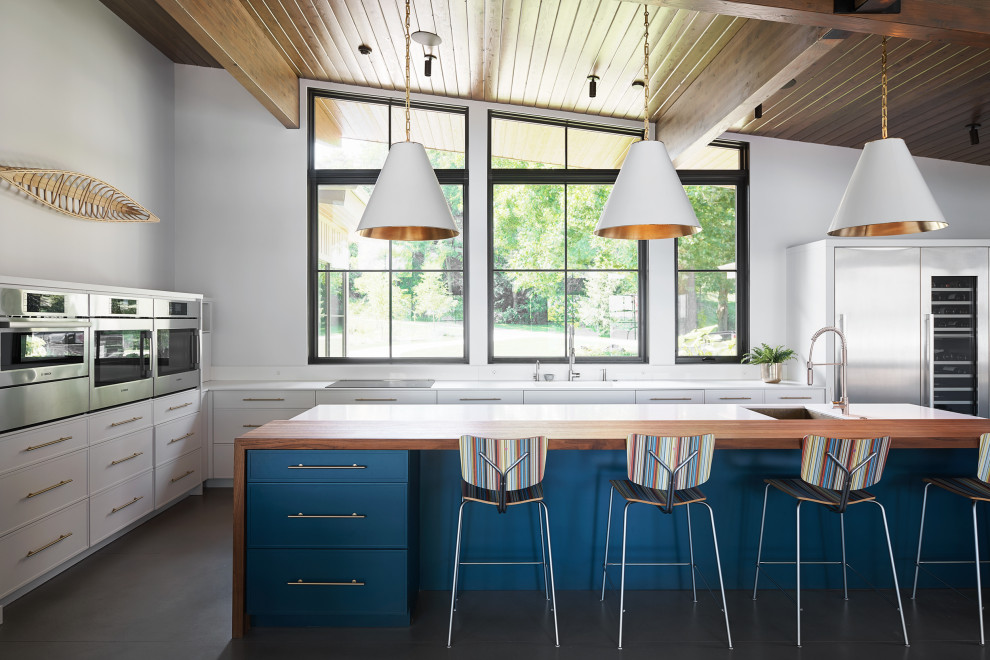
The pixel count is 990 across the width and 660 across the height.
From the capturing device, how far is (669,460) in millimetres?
2281

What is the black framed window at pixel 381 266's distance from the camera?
512 centimetres

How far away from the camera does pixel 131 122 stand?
442 centimetres

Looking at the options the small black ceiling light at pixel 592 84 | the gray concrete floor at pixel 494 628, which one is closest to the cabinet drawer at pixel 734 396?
the gray concrete floor at pixel 494 628

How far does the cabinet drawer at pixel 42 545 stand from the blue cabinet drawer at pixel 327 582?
124cm

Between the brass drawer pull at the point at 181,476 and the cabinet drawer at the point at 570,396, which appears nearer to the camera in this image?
the brass drawer pull at the point at 181,476

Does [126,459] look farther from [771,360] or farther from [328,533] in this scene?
[771,360]

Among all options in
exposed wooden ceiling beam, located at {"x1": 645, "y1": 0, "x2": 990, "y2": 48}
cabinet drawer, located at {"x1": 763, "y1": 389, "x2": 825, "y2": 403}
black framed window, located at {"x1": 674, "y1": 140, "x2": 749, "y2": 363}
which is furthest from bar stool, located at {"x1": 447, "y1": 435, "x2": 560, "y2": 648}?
black framed window, located at {"x1": 674, "y1": 140, "x2": 749, "y2": 363}

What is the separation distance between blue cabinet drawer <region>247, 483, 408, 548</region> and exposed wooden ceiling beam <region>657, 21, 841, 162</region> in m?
2.93

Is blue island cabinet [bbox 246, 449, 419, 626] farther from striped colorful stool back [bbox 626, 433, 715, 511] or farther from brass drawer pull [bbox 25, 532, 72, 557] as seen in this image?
brass drawer pull [bbox 25, 532, 72, 557]

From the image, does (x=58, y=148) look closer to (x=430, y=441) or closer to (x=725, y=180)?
(x=430, y=441)

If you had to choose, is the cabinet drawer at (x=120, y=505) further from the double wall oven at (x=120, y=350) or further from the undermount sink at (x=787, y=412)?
the undermount sink at (x=787, y=412)

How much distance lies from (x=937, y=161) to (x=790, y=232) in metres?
1.44

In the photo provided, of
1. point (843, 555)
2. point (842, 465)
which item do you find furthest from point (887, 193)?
point (843, 555)

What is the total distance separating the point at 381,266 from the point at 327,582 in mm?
3205
